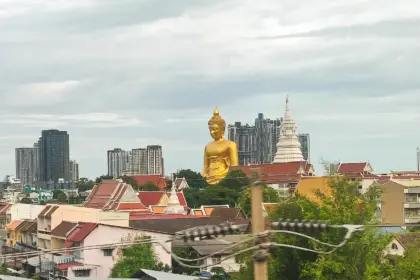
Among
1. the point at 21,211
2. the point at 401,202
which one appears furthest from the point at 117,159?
the point at 401,202

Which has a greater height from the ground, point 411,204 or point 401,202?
point 401,202

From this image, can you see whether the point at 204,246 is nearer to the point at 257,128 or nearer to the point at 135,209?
the point at 135,209

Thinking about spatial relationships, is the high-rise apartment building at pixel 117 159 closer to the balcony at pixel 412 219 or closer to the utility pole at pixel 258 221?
the balcony at pixel 412 219

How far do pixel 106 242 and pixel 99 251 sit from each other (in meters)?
0.73

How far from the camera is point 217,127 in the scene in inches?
3118

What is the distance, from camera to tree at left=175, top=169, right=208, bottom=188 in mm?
82131

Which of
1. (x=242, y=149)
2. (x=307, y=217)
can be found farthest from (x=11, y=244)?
(x=242, y=149)

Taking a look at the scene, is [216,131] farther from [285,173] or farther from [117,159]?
[117,159]

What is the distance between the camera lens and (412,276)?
22297mm

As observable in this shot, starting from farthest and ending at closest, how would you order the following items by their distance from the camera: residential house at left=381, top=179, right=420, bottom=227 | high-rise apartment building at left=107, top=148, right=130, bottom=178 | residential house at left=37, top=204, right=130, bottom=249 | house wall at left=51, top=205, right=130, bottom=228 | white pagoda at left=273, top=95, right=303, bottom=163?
high-rise apartment building at left=107, top=148, right=130, bottom=178 → white pagoda at left=273, top=95, right=303, bottom=163 → residential house at left=381, top=179, right=420, bottom=227 → residential house at left=37, top=204, right=130, bottom=249 → house wall at left=51, top=205, right=130, bottom=228

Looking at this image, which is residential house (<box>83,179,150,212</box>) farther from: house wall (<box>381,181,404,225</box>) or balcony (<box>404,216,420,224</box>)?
balcony (<box>404,216,420,224</box>)

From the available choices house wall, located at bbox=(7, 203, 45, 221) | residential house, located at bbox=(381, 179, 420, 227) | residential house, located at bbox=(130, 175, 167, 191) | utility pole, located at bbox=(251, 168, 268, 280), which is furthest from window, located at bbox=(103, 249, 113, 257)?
residential house, located at bbox=(130, 175, 167, 191)

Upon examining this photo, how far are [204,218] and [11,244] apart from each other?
1520 centimetres

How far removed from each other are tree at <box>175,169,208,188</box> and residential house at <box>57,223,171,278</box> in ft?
150
